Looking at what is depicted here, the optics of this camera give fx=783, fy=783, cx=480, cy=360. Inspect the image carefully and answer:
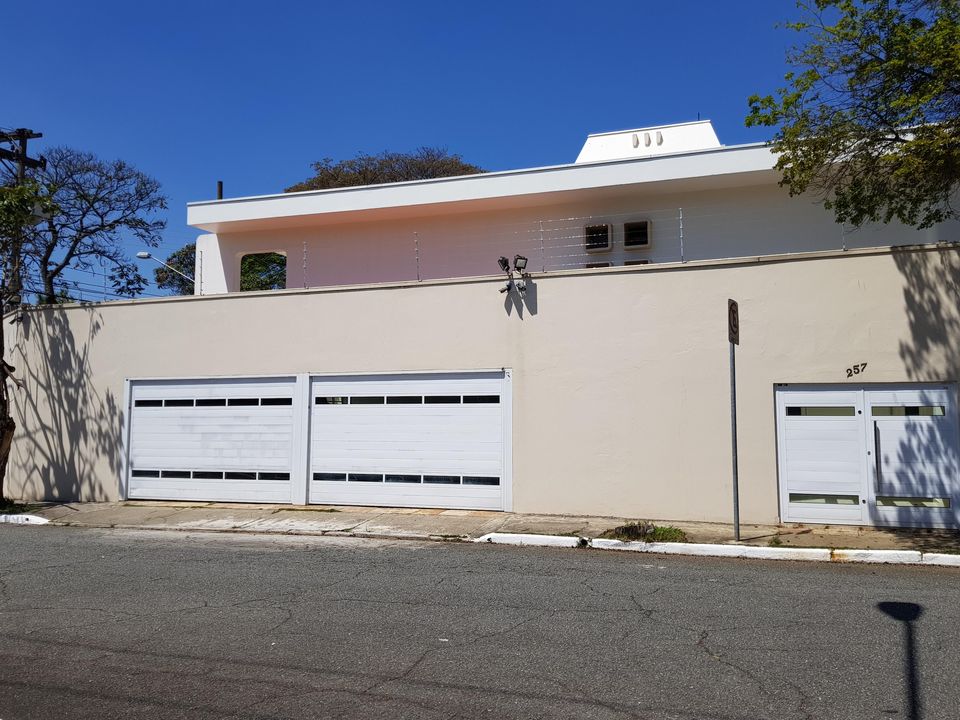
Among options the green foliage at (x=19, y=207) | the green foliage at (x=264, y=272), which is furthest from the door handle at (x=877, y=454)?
the green foliage at (x=264, y=272)

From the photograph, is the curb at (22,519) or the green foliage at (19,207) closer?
the curb at (22,519)

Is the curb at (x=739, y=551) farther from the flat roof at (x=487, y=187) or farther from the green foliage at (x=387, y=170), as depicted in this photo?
the green foliage at (x=387, y=170)

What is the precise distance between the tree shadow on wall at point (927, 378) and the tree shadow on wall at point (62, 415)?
13.6 metres

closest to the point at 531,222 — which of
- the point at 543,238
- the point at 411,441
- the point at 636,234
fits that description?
the point at 543,238

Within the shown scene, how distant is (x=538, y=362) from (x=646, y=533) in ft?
11.6

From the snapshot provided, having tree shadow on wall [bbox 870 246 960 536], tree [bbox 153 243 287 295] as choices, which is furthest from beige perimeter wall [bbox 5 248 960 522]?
tree [bbox 153 243 287 295]

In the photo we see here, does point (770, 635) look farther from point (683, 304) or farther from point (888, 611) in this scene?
point (683, 304)

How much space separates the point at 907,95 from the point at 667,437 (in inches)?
216

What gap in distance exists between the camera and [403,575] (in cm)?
834

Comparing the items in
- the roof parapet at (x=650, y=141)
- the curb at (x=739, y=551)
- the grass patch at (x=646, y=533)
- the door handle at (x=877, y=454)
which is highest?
the roof parapet at (x=650, y=141)

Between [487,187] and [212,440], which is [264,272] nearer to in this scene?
[487,187]

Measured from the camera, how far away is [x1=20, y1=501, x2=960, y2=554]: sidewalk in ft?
32.9

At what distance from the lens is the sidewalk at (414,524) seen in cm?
1003

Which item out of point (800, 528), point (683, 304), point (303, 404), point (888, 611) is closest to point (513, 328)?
point (683, 304)
